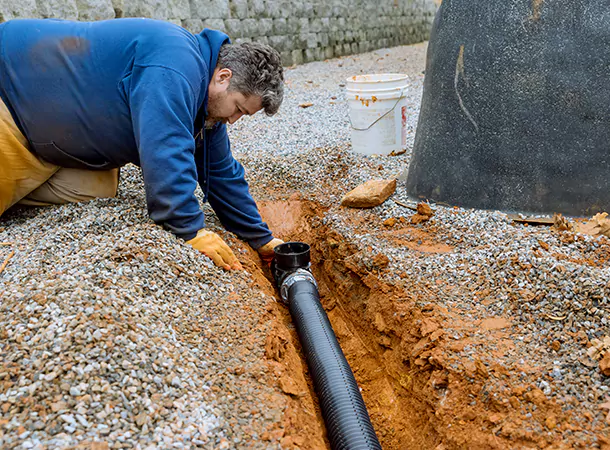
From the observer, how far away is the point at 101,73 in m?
2.67

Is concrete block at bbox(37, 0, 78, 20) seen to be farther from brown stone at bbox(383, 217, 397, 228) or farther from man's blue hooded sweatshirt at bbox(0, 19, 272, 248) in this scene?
brown stone at bbox(383, 217, 397, 228)

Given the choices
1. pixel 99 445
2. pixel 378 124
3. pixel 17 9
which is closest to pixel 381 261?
pixel 99 445

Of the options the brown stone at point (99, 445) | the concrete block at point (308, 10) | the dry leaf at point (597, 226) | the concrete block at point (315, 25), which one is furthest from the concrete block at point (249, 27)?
the brown stone at point (99, 445)

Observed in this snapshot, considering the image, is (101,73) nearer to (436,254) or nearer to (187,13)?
(436,254)

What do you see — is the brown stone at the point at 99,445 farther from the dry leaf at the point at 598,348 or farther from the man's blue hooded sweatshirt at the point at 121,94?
the dry leaf at the point at 598,348

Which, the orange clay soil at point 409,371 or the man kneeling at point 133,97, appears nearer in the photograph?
the orange clay soil at point 409,371

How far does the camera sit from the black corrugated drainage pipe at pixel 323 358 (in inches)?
84.2

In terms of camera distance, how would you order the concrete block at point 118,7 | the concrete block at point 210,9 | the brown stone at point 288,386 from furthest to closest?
1. the concrete block at point 210,9
2. the concrete block at point 118,7
3. the brown stone at point 288,386

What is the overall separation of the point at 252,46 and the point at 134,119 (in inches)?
30.6

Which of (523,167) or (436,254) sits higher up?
(523,167)

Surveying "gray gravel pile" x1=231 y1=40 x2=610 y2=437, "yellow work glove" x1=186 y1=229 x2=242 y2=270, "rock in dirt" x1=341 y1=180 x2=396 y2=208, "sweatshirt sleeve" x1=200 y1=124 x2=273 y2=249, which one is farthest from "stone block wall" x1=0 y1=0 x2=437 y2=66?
"rock in dirt" x1=341 y1=180 x2=396 y2=208

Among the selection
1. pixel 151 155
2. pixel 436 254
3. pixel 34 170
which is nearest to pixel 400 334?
pixel 436 254

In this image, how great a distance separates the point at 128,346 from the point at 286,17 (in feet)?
32.9

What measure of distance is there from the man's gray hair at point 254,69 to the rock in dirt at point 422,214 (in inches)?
53.2
